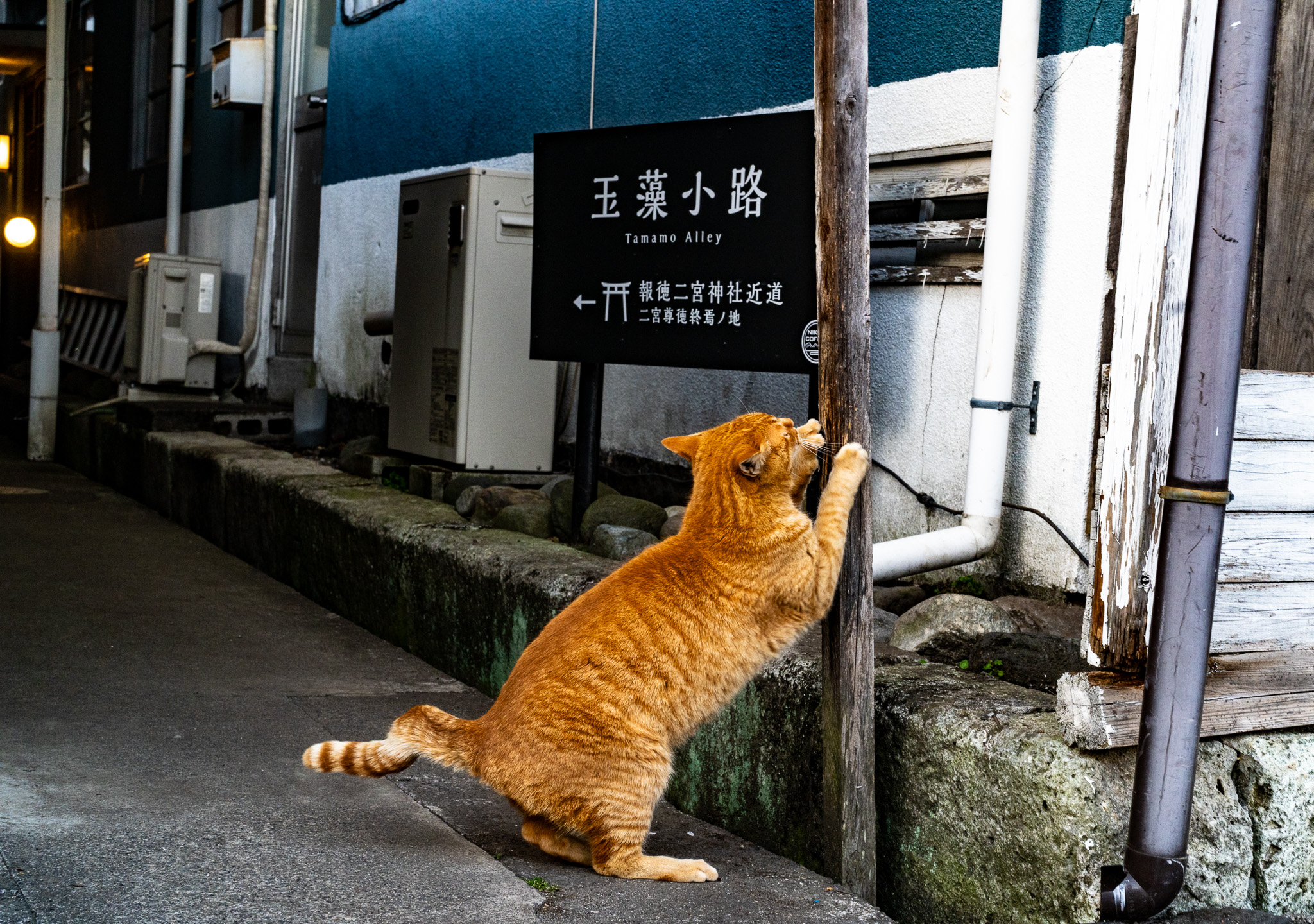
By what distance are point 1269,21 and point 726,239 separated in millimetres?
2089

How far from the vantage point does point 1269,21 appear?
107 inches

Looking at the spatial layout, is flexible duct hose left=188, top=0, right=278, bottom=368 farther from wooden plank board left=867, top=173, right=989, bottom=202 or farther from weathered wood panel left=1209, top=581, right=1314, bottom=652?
weathered wood panel left=1209, top=581, right=1314, bottom=652

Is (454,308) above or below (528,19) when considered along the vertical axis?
below

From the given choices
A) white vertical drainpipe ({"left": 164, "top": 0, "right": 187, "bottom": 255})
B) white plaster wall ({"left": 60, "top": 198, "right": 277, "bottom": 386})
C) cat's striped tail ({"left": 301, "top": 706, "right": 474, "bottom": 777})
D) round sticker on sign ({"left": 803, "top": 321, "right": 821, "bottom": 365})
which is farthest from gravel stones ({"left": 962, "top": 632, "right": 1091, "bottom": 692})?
white vertical drainpipe ({"left": 164, "top": 0, "right": 187, "bottom": 255})

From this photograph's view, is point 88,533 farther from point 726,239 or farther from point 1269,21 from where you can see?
point 1269,21

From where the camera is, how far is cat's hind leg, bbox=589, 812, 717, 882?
3.12 m

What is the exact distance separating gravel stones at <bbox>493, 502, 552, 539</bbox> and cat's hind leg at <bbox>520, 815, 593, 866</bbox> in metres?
2.42

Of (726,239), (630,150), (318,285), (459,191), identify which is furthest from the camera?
(318,285)

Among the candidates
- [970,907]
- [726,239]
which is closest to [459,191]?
[726,239]

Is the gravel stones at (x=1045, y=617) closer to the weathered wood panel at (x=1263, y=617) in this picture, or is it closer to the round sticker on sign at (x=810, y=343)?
the weathered wood panel at (x=1263, y=617)

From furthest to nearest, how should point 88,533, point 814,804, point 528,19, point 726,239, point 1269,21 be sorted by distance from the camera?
point 88,533
point 528,19
point 726,239
point 814,804
point 1269,21

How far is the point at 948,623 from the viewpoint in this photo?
12.7 ft

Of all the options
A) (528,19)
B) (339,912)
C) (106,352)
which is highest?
(528,19)

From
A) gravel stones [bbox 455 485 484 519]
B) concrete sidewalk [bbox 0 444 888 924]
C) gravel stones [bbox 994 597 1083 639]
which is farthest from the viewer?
gravel stones [bbox 455 485 484 519]
